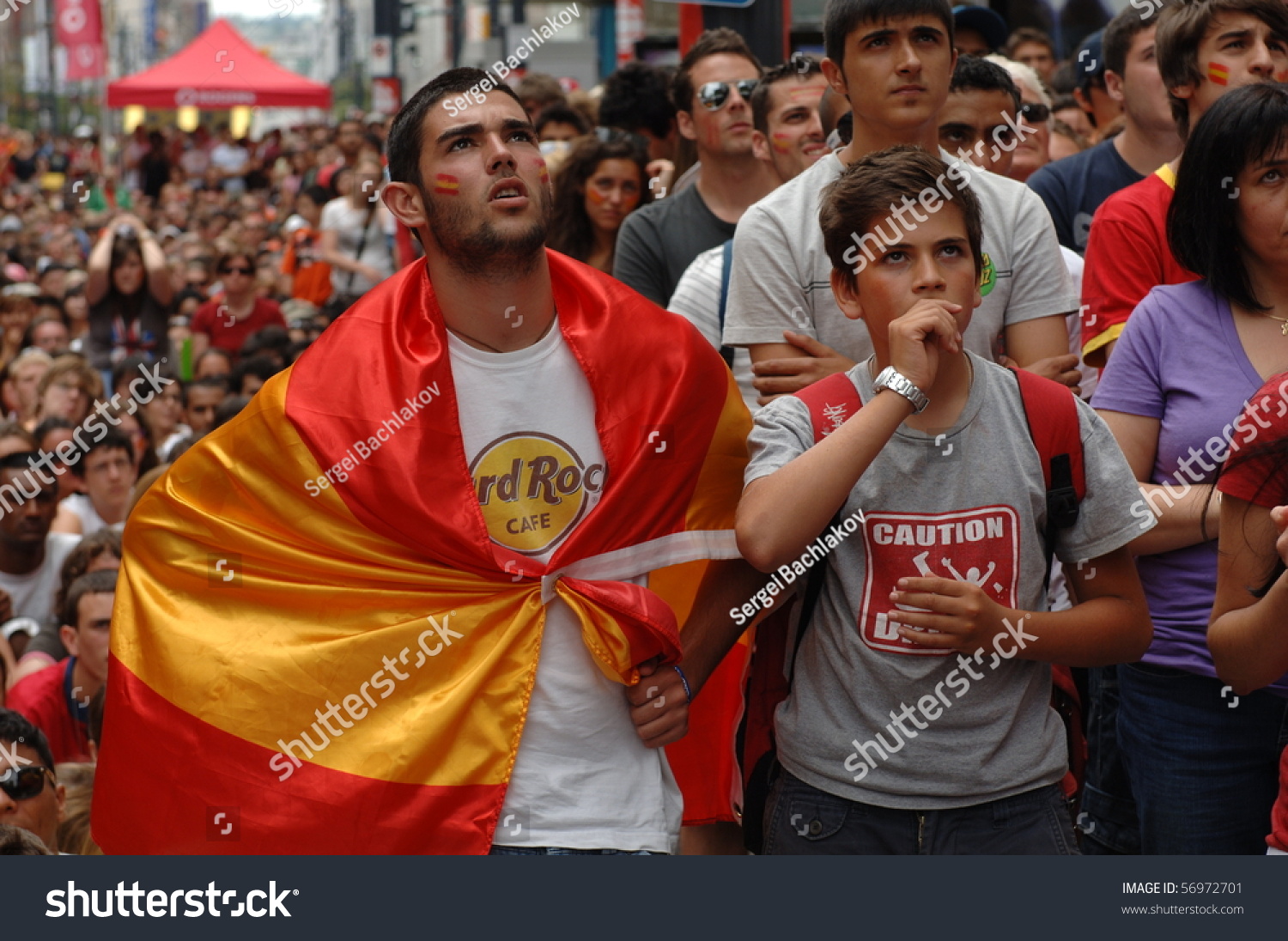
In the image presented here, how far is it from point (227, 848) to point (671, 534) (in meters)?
1.11

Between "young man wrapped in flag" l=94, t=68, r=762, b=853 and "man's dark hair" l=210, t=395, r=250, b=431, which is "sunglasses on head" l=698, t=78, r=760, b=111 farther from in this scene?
"man's dark hair" l=210, t=395, r=250, b=431

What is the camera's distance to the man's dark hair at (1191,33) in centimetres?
439

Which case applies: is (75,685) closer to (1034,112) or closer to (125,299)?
(1034,112)

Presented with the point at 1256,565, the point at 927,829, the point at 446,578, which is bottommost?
the point at 927,829

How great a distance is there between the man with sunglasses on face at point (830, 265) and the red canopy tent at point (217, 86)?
84.2ft

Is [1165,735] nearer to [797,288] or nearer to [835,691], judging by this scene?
[835,691]

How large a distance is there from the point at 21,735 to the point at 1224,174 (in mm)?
3777

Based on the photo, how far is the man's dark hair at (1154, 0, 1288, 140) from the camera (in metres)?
4.39

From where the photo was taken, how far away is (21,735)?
16.9 feet

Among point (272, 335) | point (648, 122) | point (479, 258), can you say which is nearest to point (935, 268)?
point (479, 258)

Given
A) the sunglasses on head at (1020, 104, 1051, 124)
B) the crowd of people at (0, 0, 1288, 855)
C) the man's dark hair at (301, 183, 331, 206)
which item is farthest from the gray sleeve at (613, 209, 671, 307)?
the man's dark hair at (301, 183, 331, 206)

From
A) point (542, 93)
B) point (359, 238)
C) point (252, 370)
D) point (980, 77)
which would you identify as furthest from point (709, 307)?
point (359, 238)

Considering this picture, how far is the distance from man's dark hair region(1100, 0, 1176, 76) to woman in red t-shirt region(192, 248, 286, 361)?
835cm

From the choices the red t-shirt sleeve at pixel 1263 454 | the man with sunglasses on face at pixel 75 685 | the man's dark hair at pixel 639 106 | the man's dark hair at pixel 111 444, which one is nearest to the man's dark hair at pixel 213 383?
the man's dark hair at pixel 111 444
